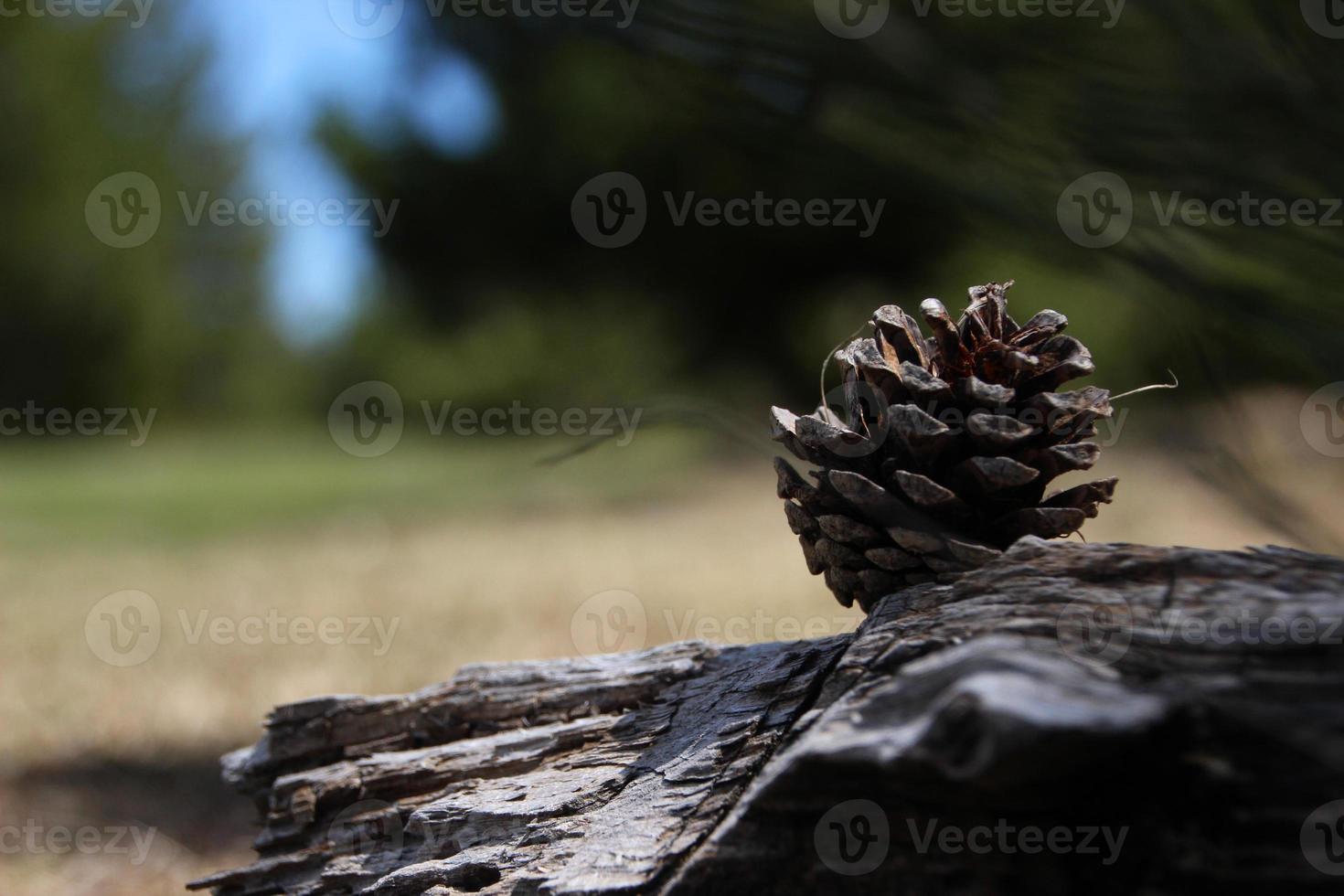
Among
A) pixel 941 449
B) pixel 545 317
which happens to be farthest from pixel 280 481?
pixel 941 449

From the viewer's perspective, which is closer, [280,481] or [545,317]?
[280,481]

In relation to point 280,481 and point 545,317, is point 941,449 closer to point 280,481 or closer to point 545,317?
point 280,481

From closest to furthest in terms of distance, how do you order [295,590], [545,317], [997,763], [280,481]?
[997,763], [295,590], [280,481], [545,317]

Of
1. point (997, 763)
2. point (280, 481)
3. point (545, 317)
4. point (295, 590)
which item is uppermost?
point (545, 317)

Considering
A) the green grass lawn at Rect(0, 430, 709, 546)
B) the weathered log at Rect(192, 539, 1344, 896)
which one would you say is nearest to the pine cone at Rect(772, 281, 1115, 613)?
the weathered log at Rect(192, 539, 1344, 896)

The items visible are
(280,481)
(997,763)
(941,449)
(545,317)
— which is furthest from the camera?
(545,317)

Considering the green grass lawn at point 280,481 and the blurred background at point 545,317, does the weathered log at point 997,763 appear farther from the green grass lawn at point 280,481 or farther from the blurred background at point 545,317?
the green grass lawn at point 280,481

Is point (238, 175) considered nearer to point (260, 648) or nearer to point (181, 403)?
point (181, 403)
